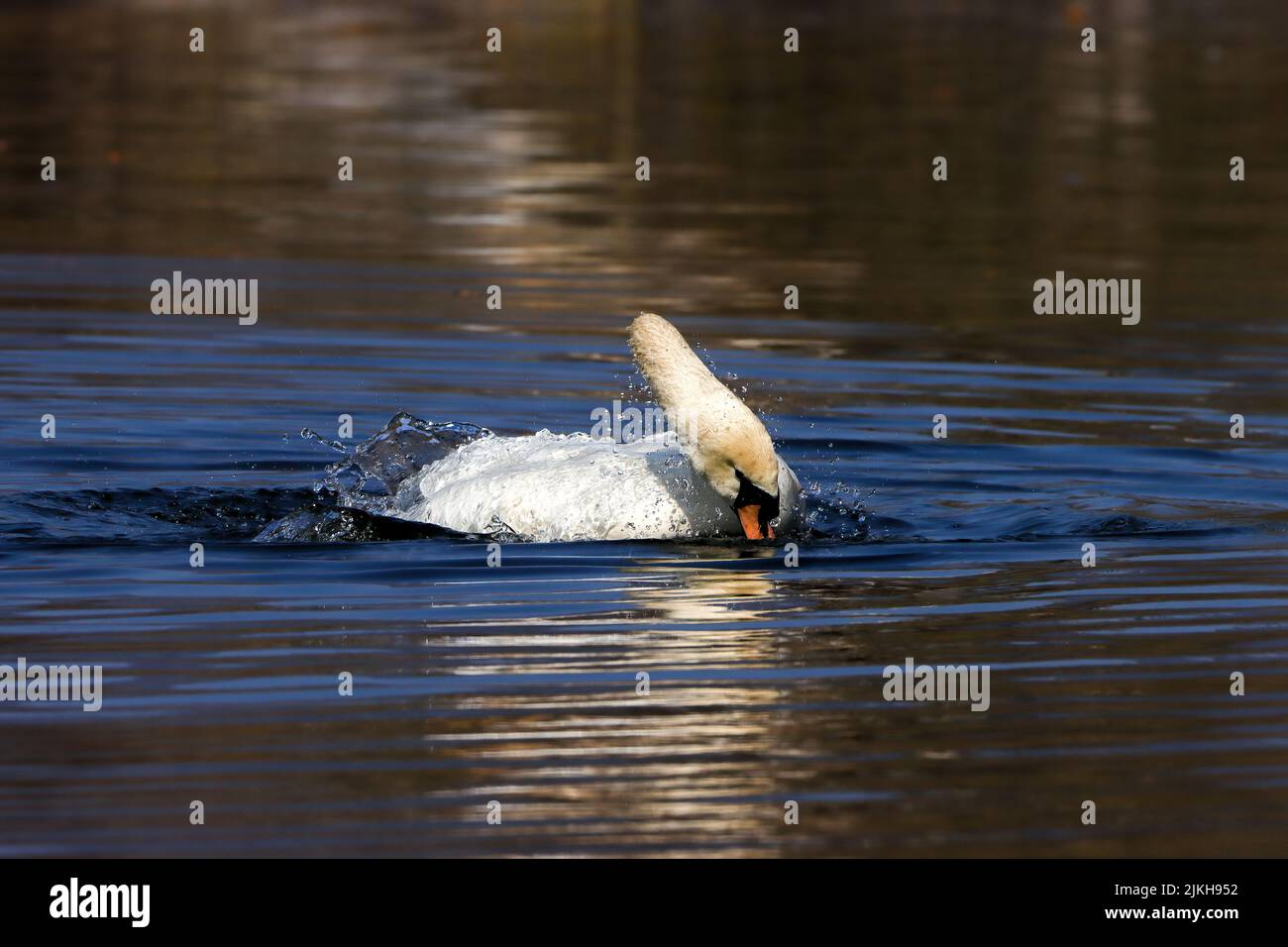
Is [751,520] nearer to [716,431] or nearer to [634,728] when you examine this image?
[716,431]

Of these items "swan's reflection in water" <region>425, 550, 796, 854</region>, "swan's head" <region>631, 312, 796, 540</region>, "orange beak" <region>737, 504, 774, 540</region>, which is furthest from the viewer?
"orange beak" <region>737, 504, 774, 540</region>

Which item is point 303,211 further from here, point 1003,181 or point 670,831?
point 670,831

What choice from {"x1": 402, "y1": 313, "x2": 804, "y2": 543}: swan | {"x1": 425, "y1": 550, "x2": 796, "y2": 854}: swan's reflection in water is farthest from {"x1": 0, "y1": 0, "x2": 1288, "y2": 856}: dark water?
{"x1": 402, "y1": 313, "x2": 804, "y2": 543}: swan

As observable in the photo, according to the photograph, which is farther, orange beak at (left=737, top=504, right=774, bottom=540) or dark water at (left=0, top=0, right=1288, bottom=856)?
orange beak at (left=737, top=504, right=774, bottom=540)

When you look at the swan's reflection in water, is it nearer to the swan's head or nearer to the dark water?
the dark water

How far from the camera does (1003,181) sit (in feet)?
87.8

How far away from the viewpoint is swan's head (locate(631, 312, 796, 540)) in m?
10.9

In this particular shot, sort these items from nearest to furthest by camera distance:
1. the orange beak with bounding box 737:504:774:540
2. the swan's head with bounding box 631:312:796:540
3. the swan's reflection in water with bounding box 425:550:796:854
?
the swan's reflection in water with bounding box 425:550:796:854 < the swan's head with bounding box 631:312:796:540 < the orange beak with bounding box 737:504:774:540

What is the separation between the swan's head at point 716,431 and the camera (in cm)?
1092

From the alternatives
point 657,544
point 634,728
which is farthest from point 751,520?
point 634,728

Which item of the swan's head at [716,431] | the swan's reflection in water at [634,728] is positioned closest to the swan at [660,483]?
the swan's head at [716,431]

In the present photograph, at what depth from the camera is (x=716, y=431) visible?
1091 centimetres

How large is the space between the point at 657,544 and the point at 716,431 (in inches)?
33.8

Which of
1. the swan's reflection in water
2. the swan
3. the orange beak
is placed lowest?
the swan's reflection in water
